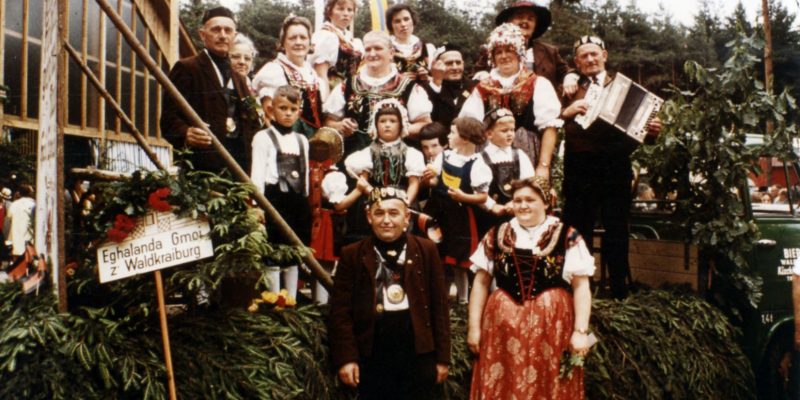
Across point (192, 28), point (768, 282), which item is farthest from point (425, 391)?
point (768, 282)

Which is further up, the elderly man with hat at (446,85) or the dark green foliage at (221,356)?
the elderly man with hat at (446,85)

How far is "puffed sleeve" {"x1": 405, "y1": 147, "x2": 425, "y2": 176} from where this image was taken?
568 cm

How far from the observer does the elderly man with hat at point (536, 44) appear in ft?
21.4

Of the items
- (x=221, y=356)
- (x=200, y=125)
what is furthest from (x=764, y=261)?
(x=200, y=125)

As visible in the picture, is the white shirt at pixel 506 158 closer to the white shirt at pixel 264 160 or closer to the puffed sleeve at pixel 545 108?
the puffed sleeve at pixel 545 108

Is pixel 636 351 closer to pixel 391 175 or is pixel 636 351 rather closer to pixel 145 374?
pixel 391 175

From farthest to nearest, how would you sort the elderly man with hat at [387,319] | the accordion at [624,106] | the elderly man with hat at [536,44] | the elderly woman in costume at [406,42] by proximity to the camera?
the elderly man with hat at [536,44], the elderly woman in costume at [406,42], the accordion at [624,106], the elderly man with hat at [387,319]

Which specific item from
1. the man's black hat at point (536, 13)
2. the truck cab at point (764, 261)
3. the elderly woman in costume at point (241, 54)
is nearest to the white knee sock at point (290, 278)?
the elderly woman in costume at point (241, 54)

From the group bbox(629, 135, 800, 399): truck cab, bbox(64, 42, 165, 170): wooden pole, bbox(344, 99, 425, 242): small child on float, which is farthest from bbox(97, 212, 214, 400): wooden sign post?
bbox(629, 135, 800, 399): truck cab

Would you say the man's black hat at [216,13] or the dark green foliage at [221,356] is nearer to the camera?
the dark green foliage at [221,356]

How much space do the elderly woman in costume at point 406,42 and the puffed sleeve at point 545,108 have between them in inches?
33.6

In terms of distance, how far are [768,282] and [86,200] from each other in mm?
5186

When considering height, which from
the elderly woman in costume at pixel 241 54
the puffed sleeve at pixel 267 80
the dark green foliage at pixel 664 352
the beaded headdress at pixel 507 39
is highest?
the beaded headdress at pixel 507 39

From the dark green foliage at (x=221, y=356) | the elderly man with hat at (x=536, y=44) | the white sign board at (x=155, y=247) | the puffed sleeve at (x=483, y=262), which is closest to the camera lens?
the dark green foliage at (x=221, y=356)
